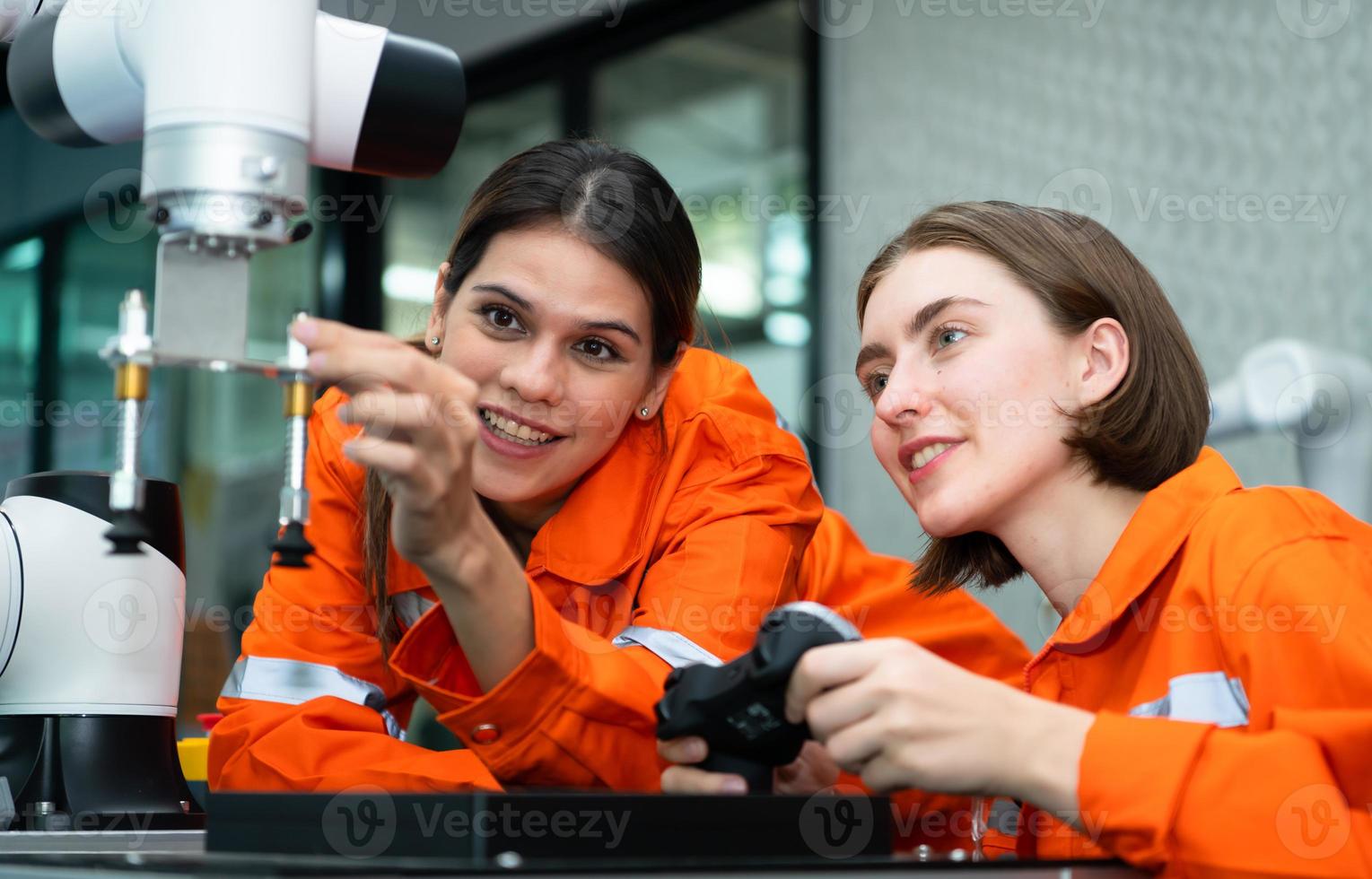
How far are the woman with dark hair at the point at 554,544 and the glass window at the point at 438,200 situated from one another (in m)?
3.05

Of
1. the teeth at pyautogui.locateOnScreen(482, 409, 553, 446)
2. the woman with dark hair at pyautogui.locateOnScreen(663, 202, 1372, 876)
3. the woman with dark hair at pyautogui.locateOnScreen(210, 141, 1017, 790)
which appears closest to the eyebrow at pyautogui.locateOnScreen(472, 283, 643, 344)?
the woman with dark hair at pyautogui.locateOnScreen(210, 141, 1017, 790)

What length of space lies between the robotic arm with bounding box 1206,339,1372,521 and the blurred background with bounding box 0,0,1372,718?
2.3 inches

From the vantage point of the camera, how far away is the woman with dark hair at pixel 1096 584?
A: 79 cm

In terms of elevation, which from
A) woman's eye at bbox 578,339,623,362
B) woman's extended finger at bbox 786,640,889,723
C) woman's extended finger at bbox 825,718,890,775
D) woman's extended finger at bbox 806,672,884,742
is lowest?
woman's extended finger at bbox 825,718,890,775

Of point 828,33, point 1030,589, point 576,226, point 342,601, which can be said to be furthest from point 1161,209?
point 342,601

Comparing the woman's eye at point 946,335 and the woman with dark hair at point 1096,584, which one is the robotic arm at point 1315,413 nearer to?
the woman with dark hair at point 1096,584

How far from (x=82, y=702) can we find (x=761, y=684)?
2.02 ft

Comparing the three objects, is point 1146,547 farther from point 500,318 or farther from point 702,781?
point 500,318

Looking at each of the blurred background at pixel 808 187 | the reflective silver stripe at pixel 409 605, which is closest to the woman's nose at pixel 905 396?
the reflective silver stripe at pixel 409 605

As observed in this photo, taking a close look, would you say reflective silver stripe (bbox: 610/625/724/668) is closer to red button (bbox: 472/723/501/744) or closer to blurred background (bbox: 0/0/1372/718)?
red button (bbox: 472/723/501/744)

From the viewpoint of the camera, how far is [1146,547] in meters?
1.05

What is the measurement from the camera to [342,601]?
135 cm

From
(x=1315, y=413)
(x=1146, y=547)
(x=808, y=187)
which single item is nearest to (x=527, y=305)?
(x=1146, y=547)

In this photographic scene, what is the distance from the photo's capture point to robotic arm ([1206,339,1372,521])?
5.53 feet
